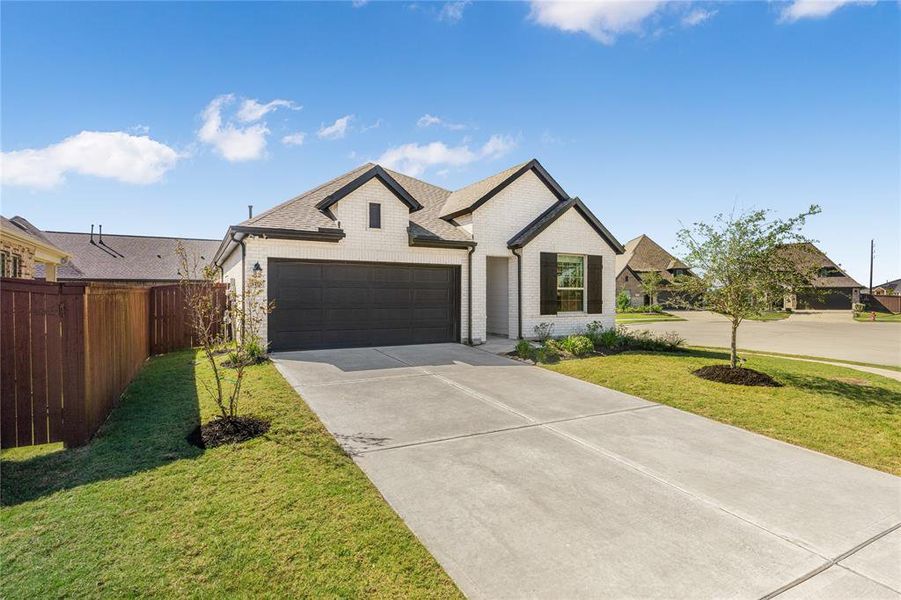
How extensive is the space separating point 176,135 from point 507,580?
14697 mm

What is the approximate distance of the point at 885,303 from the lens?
141ft

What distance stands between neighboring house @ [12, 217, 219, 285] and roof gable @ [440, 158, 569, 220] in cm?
2222

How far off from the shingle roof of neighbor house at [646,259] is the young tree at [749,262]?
113 ft

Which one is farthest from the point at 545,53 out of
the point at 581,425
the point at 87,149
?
the point at 87,149

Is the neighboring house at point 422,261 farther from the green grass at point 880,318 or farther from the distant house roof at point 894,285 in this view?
the distant house roof at point 894,285

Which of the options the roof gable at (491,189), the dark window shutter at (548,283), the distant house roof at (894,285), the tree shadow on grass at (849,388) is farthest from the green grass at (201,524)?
the distant house roof at (894,285)

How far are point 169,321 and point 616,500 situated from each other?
12650mm

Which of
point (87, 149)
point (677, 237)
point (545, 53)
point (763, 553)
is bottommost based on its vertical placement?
point (763, 553)

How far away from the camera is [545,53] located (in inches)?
458

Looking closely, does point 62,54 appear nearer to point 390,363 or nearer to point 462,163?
point 390,363

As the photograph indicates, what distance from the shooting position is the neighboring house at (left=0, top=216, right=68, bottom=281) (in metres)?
12.9

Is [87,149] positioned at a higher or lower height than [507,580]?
higher

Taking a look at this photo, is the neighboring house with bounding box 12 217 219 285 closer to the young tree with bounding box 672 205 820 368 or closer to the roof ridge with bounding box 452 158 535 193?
the roof ridge with bounding box 452 158 535 193

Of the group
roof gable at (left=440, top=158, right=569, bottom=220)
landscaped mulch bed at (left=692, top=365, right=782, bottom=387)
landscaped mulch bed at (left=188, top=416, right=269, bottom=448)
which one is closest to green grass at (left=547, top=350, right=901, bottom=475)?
landscaped mulch bed at (left=692, top=365, right=782, bottom=387)
